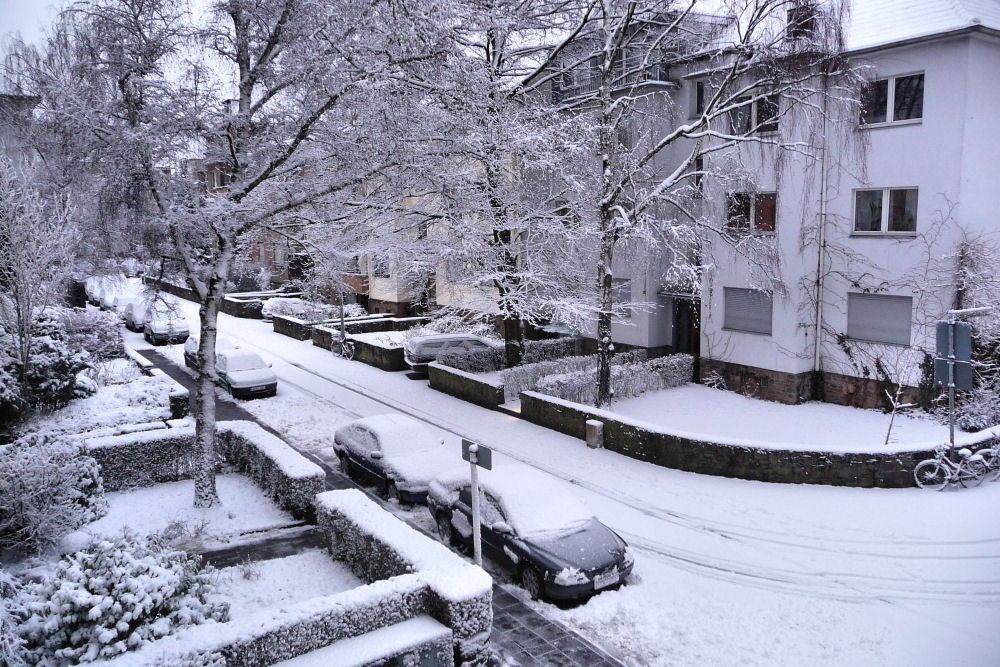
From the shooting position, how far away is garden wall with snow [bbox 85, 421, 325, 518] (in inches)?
496

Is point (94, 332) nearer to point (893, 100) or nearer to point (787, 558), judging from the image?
point (787, 558)

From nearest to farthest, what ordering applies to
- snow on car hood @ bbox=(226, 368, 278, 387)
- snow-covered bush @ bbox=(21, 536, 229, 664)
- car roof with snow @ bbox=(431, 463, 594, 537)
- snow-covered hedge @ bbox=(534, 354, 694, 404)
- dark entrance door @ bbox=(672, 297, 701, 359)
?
1. snow-covered bush @ bbox=(21, 536, 229, 664)
2. car roof with snow @ bbox=(431, 463, 594, 537)
3. snow-covered hedge @ bbox=(534, 354, 694, 404)
4. snow on car hood @ bbox=(226, 368, 278, 387)
5. dark entrance door @ bbox=(672, 297, 701, 359)

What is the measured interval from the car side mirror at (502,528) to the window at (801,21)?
13.6 metres

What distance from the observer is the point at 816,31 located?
17.7 metres

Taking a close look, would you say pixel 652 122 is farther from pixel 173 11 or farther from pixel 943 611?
pixel 943 611

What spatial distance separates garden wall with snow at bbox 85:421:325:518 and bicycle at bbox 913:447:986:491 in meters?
11.3

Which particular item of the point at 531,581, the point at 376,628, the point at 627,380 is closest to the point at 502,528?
the point at 531,581

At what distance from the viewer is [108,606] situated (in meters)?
6.75

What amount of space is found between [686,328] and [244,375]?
48.1 feet

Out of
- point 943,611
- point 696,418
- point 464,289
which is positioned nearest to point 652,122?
point 464,289

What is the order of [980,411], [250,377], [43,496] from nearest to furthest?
[43,496] → [980,411] → [250,377]

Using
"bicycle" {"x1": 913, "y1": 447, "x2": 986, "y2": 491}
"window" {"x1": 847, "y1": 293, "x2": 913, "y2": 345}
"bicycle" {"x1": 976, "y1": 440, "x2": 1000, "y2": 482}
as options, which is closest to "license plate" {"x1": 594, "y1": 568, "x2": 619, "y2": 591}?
"bicycle" {"x1": 913, "y1": 447, "x2": 986, "y2": 491}

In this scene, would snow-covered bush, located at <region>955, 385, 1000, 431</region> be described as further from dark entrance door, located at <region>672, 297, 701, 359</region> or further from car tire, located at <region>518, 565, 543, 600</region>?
car tire, located at <region>518, 565, 543, 600</region>

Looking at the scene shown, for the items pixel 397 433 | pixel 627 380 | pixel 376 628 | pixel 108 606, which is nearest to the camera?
pixel 108 606
